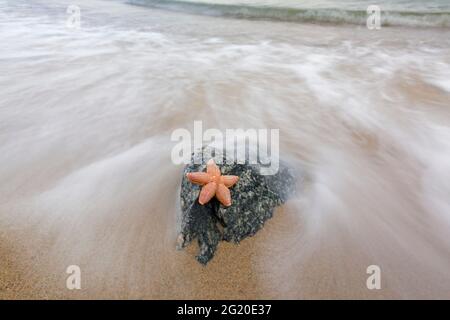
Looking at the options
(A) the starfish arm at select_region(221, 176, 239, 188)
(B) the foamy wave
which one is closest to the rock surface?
(A) the starfish arm at select_region(221, 176, 239, 188)

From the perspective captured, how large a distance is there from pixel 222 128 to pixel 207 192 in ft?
7.15

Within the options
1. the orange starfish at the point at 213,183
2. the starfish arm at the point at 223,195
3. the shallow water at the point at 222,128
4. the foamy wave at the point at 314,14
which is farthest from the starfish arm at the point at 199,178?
the foamy wave at the point at 314,14

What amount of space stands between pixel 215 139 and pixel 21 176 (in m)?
2.18

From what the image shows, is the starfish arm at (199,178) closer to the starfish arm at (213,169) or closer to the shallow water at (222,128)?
the starfish arm at (213,169)

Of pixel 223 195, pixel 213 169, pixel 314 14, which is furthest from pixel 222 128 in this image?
pixel 314 14

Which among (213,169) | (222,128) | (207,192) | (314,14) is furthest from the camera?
(314,14)

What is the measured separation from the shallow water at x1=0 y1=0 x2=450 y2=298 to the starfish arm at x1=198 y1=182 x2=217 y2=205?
440 mm

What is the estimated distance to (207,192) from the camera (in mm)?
2170

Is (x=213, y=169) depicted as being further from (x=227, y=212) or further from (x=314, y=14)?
(x=314, y=14)

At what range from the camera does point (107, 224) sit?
2555 mm

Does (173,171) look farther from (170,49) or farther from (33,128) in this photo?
(170,49)

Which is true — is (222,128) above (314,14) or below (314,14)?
below

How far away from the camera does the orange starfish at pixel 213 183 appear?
218cm

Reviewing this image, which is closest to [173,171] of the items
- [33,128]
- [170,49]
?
[33,128]
